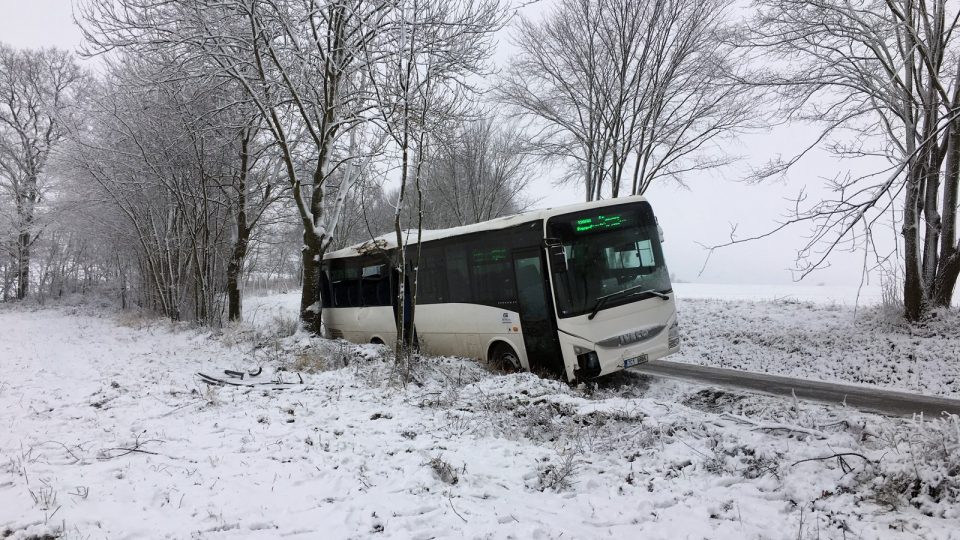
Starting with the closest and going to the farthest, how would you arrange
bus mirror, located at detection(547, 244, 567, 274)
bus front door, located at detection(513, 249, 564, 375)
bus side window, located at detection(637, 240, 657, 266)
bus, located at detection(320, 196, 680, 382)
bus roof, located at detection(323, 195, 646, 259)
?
1. bus mirror, located at detection(547, 244, 567, 274)
2. bus, located at detection(320, 196, 680, 382)
3. bus front door, located at detection(513, 249, 564, 375)
4. bus roof, located at detection(323, 195, 646, 259)
5. bus side window, located at detection(637, 240, 657, 266)

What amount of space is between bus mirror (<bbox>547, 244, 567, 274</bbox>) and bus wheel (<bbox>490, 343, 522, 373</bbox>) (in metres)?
1.84

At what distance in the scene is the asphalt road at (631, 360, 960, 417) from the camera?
7004 mm

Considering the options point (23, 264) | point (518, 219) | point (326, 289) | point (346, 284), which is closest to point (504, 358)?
point (518, 219)

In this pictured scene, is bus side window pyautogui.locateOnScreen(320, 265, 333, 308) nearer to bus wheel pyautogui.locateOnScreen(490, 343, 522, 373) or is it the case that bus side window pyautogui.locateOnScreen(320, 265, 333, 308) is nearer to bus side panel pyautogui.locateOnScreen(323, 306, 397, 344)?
bus side panel pyautogui.locateOnScreen(323, 306, 397, 344)

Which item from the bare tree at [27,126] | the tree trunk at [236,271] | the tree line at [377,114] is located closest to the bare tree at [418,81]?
the tree line at [377,114]

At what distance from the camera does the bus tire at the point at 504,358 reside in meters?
8.73

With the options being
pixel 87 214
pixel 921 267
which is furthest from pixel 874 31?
pixel 87 214

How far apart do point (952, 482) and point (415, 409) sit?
4874 millimetres

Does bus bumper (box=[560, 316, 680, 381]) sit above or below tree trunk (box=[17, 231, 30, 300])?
below

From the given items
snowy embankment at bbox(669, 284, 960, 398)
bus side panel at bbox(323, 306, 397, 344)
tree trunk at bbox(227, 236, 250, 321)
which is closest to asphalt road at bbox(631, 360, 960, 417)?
snowy embankment at bbox(669, 284, 960, 398)

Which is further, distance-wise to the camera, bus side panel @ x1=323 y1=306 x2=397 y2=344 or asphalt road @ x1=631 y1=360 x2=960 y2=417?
bus side panel @ x1=323 y1=306 x2=397 y2=344

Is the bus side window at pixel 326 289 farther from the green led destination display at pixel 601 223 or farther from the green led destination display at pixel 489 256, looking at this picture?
the green led destination display at pixel 601 223

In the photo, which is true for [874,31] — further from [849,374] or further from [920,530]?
[920,530]

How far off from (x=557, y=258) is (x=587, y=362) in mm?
1691
